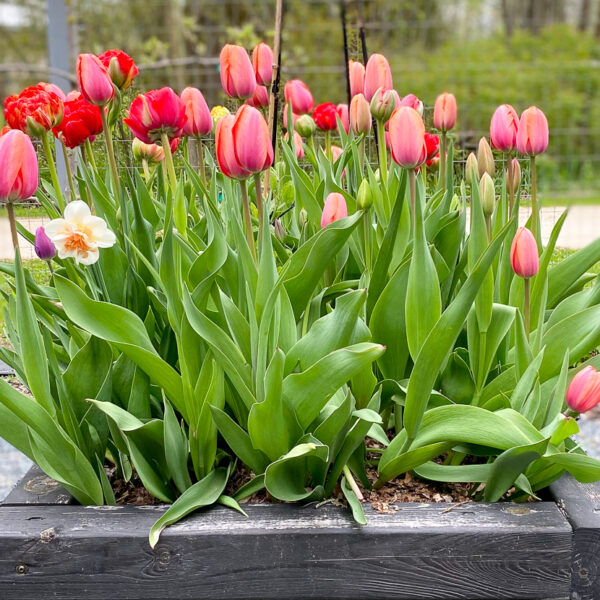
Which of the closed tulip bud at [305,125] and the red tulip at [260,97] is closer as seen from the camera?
the red tulip at [260,97]

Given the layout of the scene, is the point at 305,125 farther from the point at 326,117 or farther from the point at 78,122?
the point at 78,122

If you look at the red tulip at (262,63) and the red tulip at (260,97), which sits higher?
the red tulip at (262,63)

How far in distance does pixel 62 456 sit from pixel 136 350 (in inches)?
6.7

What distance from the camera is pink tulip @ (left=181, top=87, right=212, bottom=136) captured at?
1.43m

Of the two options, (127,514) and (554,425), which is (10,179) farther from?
(554,425)

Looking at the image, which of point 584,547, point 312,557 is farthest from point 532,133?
point 312,557

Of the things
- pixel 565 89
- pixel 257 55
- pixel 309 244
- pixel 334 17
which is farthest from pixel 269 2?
pixel 309 244

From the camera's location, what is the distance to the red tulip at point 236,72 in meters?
1.40

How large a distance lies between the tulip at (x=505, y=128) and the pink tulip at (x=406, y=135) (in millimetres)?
350

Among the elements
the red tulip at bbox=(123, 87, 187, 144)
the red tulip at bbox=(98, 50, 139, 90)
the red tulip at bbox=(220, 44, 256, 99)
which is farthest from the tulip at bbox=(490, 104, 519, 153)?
the red tulip at bbox=(98, 50, 139, 90)

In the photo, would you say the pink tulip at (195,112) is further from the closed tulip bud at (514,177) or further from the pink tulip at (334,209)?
the closed tulip bud at (514,177)

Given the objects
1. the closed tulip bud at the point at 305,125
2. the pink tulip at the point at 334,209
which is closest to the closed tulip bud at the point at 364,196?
the pink tulip at the point at 334,209

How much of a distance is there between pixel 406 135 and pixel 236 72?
17.3 inches

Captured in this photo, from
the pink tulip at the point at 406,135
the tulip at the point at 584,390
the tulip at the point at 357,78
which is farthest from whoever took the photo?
the tulip at the point at 357,78
